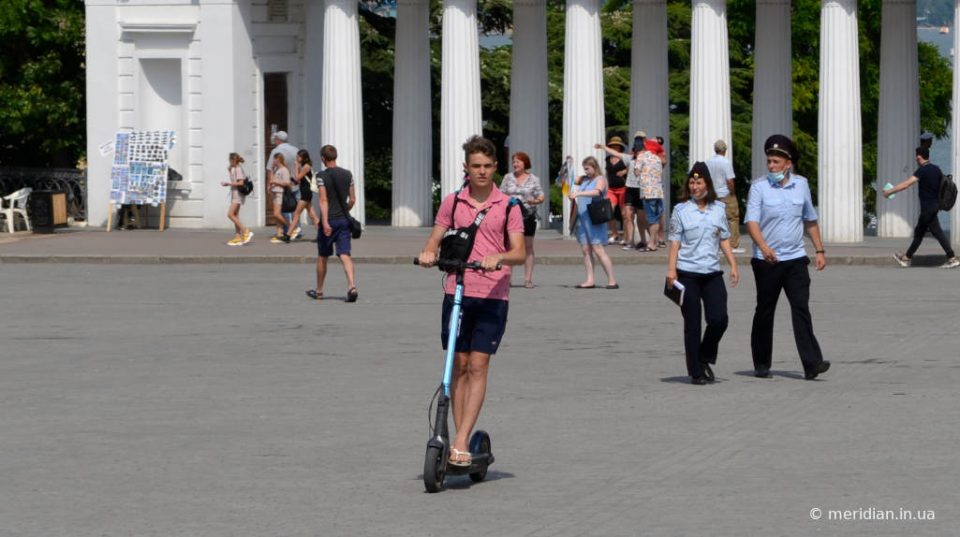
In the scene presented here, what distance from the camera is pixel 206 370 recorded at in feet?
57.8

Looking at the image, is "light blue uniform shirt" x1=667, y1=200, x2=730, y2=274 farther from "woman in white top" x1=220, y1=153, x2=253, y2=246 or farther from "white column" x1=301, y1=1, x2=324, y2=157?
"white column" x1=301, y1=1, x2=324, y2=157

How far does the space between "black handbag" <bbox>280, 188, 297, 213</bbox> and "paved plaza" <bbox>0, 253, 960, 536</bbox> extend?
10691 millimetres

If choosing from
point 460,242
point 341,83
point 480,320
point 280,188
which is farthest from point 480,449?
point 341,83

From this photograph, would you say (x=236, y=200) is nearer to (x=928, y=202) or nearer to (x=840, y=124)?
(x=840, y=124)

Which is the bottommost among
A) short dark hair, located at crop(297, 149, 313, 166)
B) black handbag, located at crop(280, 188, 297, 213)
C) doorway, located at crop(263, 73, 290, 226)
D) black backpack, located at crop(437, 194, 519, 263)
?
black backpack, located at crop(437, 194, 519, 263)

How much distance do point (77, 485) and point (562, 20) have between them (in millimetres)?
50113

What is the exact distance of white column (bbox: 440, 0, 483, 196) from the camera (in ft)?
129

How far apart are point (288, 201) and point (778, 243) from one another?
18.9 metres

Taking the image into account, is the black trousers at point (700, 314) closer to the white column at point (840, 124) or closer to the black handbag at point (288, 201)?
the black handbag at point (288, 201)

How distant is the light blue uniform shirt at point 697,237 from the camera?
55.6 feet

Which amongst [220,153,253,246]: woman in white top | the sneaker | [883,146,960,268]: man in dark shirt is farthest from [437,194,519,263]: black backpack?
[220,153,253,246]: woman in white top

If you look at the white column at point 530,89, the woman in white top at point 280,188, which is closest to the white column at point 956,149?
the white column at point 530,89

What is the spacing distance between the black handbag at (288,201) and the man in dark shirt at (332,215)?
395 inches

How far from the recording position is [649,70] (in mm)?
42219
